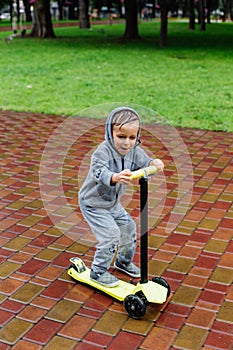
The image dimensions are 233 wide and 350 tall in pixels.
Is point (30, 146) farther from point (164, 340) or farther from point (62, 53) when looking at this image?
point (62, 53)

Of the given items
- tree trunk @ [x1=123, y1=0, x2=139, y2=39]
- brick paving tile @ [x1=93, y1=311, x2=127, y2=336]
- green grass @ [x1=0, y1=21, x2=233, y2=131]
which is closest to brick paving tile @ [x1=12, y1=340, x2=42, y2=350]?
brick paving tile @ [x1=93, y1=311, x2=127, y2=336]

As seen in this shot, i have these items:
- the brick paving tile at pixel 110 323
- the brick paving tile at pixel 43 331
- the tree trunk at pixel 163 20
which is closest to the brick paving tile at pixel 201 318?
the brick paving tile at pixel 110 323

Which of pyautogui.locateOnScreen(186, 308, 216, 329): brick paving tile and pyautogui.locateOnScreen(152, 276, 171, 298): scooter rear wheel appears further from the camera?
pyautogui.locateOnScreen(152, 276, 171, 298): scooter rear wheel

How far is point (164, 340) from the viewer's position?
3.04m

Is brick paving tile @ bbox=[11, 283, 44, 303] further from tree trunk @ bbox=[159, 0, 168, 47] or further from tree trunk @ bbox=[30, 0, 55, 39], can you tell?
tree trunk @ bbox=[30, 0, 55, 39]

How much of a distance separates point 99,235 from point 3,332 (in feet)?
2.48

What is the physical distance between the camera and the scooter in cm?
311

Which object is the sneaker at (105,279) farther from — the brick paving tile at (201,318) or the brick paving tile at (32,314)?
the brick paving tile at (201,318)

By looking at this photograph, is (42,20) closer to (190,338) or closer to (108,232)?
(108,232)

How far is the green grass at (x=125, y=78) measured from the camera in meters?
9.03

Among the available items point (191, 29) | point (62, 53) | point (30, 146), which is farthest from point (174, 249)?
point (191, 29)

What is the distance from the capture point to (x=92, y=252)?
406 centimetres

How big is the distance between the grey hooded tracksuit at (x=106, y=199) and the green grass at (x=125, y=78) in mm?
2096

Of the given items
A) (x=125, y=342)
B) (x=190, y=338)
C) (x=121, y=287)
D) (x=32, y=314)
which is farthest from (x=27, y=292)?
(x=190, y=338)
